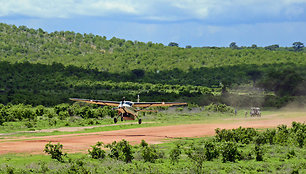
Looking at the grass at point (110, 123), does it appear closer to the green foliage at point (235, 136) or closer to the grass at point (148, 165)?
the green foliage at point (235, 136)

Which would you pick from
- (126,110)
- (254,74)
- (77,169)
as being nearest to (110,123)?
(126,110)

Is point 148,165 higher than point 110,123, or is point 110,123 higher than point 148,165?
point 148,165

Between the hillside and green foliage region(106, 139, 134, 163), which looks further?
the hillside

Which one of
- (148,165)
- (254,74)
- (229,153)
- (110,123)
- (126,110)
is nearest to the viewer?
(148,165)

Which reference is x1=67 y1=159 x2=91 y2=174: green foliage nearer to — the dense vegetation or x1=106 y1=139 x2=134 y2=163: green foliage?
the dense vegetation

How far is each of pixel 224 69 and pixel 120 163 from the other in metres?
159

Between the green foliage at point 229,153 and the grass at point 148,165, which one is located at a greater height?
the green foliage at point 229,153

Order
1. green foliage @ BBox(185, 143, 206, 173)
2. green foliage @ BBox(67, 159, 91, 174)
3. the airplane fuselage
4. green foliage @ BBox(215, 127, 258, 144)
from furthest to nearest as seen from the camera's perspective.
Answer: the airplane fuselage < green foliage @ BBox(215, 127, 258, 144) < green foliage @ BBox(185, 143, 206, 173) < green foliage @ BBox(67, 159, 91, 174)

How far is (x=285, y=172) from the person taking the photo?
97.8ft

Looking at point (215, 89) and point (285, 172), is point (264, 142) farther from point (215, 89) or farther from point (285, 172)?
point (215, 89)

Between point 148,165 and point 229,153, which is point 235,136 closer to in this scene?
point 229,153

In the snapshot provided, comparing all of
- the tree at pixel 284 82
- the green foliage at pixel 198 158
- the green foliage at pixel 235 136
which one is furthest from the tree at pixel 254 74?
the green foliage at pixel 198 158

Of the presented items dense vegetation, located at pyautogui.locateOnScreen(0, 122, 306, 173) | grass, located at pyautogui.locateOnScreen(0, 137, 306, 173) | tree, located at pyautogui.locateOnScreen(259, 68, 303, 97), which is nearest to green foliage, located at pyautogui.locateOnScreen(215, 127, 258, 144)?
dense vegetation, located at pyautogui.locateOnScreen(0, 122, 306, 173)

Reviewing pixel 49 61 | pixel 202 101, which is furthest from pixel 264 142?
pixel 49 61
